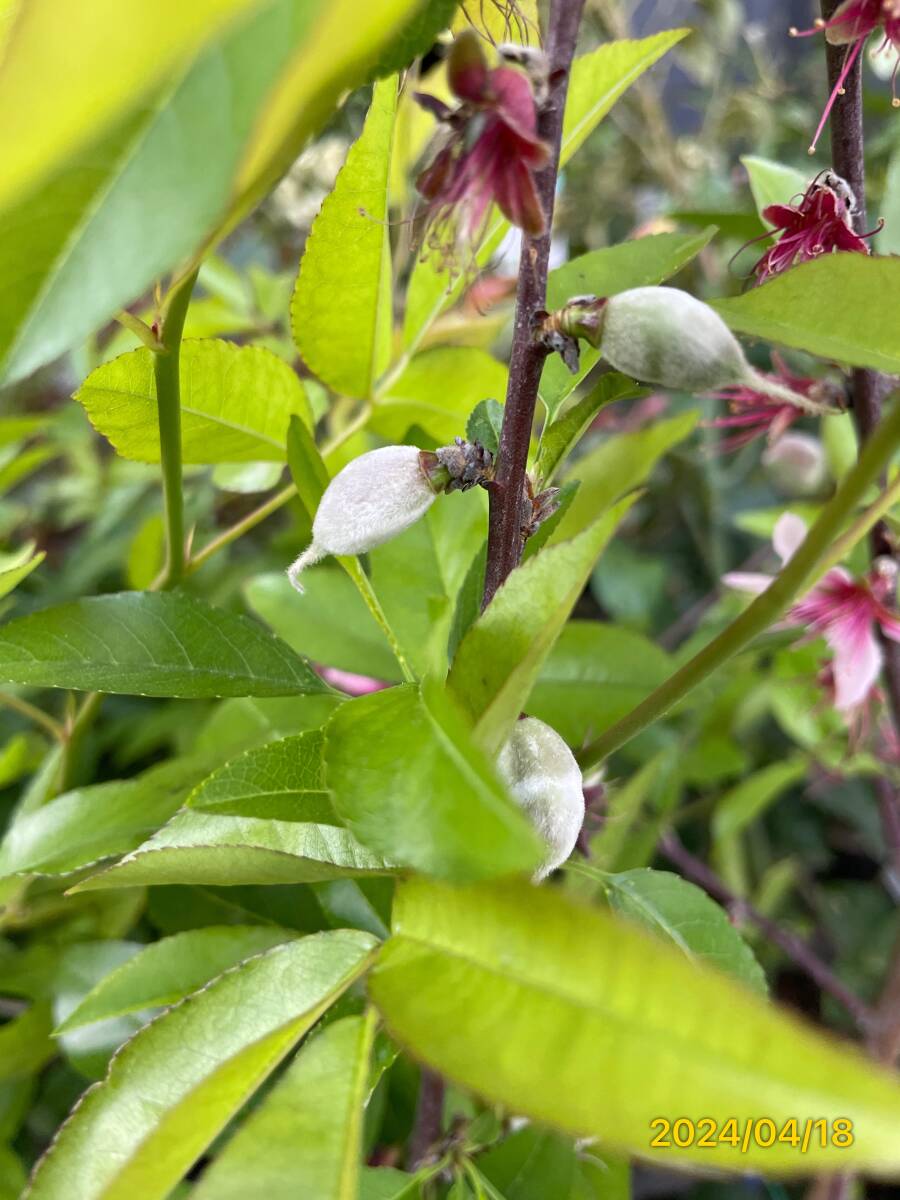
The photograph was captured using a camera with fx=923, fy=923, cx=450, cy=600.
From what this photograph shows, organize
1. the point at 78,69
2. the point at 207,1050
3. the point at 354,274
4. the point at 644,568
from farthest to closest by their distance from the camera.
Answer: the point at 644,568 < the point at 354,274 < the point at 207,1050 < the point at 78,69

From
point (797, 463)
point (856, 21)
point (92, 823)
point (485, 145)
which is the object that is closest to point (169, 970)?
point (92, 823)

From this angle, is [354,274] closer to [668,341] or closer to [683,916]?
[668,341]

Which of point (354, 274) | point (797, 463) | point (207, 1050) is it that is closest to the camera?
point (207, 1050)

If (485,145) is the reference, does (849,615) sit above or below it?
below

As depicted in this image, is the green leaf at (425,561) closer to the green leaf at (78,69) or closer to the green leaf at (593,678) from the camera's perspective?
the green leaf at (593,678)

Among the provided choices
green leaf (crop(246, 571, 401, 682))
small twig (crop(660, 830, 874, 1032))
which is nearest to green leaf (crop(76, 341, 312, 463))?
green leaf (crop(246, 571, 401, 682))

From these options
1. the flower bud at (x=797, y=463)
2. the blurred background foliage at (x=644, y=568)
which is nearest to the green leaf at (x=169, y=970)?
the blurred background foliage at (x=644, y=568)

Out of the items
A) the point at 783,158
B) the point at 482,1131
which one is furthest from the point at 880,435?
the point at 783,158
